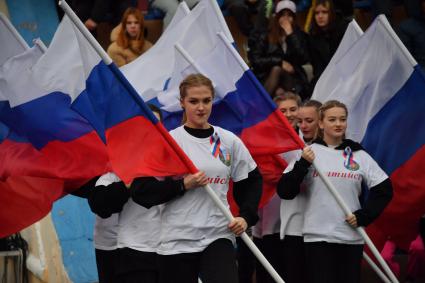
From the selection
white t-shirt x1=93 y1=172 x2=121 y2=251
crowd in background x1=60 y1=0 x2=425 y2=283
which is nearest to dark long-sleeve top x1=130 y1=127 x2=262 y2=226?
white t-shirt x1=93 y1=172 x2=121 y2=251

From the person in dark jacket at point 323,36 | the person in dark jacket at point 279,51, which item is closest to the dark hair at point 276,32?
the person in dark jacket at point 279,51

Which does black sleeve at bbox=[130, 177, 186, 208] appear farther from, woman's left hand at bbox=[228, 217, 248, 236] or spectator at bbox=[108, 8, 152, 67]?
spectator at bbox=[108, 8, 152, 67]

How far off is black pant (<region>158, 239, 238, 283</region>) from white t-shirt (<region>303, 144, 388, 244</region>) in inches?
58.1

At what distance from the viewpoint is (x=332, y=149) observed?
9.70 m

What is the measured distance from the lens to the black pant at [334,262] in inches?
372

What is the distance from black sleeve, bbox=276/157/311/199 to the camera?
948 centimetres

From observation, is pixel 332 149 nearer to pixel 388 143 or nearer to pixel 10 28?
pixel 388 143

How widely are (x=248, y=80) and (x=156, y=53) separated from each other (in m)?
1.86

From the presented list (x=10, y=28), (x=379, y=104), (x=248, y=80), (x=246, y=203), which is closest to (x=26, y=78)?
(x=10, y=28)

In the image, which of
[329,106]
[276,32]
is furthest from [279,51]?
[329,106]

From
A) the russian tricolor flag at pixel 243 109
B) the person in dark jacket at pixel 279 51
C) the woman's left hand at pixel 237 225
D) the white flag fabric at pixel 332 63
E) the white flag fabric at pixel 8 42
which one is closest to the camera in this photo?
the woman's left hand at pixel 237 225

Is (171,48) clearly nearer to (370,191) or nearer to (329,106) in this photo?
(329,106)

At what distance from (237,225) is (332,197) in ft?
5.41

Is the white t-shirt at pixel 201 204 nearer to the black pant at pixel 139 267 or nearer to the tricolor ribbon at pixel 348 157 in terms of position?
the black pant at pixel 139 267
